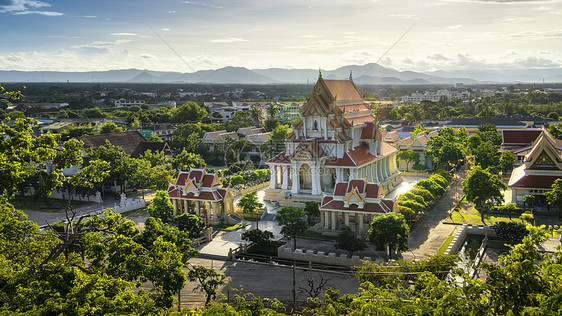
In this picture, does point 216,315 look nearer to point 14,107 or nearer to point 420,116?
point 420,116

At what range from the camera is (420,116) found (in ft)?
377

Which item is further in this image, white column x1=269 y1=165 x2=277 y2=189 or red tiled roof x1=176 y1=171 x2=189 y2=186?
white column x1=269 y1=165 x2=277 y2=189

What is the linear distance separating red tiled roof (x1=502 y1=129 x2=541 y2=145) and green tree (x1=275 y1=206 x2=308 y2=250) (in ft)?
121

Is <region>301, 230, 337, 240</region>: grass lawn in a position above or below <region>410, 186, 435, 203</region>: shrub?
below

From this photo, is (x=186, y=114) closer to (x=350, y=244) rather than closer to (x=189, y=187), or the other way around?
(x=189, y=187)

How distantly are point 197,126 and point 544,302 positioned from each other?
230 feet

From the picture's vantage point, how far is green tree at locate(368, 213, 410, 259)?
27031 millimetres

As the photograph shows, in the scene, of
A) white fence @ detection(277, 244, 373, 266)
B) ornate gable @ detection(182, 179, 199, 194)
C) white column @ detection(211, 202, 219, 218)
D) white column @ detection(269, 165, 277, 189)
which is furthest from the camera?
white column @ detection(269, 165, 277, 189)

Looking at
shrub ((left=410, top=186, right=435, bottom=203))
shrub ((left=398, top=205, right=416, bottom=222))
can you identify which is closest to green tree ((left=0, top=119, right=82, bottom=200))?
shrub ((left=398, top=205, right=416, bottom=222))

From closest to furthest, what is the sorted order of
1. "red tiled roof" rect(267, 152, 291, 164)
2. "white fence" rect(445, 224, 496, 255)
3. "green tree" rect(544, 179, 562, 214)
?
"white fence" rect(445, 224, 496, 255)
"green tree" rect(544, 179, 562, 214)
"red tiled roof" rect(267, 152, 291, 164)

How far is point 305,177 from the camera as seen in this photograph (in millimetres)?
43719

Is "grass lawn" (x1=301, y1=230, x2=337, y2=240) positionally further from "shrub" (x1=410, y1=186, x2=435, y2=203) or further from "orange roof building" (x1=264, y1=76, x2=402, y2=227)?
"shrub" (x1=410, y1=186, x2=435, y2=203)

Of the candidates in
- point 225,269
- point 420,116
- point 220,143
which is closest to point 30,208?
point 225,269

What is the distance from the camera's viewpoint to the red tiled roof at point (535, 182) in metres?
36.9
